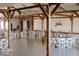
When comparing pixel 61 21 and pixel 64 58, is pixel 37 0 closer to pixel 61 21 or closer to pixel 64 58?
pixel 64 58

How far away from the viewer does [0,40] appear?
3.12 m

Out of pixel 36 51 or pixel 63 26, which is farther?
pixel 63 26

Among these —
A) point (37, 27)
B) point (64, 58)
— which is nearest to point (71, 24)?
point (37, 27)

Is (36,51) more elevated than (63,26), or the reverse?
(63,26)

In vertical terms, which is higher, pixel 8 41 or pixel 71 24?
pixel 71 24

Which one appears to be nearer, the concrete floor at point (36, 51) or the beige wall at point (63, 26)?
the concrete floor at point (36, 51)

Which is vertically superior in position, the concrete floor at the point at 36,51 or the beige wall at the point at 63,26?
the beige wall at the point at 63,26

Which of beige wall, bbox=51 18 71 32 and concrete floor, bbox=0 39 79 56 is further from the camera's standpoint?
beige wall, bbox=51 18 71 32

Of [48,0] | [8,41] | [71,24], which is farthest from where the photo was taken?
[71,24]

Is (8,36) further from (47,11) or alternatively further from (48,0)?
(48,0)

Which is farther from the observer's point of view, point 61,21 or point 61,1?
point 61,21

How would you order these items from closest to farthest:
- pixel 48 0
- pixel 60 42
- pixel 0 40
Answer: pixel 48 0 → pixel 0 40 → pixel 60 42

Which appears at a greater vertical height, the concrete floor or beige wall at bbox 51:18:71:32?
beige wall at bbox 51:18:71:32

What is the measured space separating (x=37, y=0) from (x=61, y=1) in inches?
11.0
